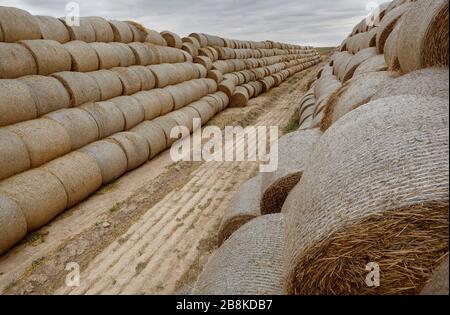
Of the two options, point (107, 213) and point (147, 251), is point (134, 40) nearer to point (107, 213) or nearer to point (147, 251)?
point (107, 213)

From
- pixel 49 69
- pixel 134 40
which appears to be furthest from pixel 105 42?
pixel 49 69

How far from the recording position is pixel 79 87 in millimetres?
6945

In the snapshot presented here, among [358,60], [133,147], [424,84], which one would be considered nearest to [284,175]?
[424,84]

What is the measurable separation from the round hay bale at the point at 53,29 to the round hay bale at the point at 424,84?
6.75 metres

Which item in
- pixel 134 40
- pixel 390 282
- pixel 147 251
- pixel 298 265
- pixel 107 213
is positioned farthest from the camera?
pixel 134 40

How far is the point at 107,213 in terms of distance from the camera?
5887 millimetres

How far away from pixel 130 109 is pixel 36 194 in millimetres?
3485

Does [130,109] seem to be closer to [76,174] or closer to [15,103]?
[76,174]

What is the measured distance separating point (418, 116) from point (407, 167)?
0.39m

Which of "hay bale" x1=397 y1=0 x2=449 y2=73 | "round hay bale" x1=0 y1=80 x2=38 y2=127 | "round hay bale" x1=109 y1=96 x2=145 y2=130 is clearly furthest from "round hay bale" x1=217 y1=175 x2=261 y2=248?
"round hay bale" x1=109 y1=96 x2=145 y2=130

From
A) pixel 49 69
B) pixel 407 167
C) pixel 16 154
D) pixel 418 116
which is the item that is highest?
pixel 49 69

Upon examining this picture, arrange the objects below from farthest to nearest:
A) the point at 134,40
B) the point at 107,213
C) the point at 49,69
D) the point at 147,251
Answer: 1. the point at 134,40
2. the point at 49,69
3. the point at 107,213
4. the point at 147,251

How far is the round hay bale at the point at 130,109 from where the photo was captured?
25.9ft

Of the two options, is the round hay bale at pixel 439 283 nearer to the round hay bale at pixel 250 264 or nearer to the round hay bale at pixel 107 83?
the round hay bale at pixel 250 264
